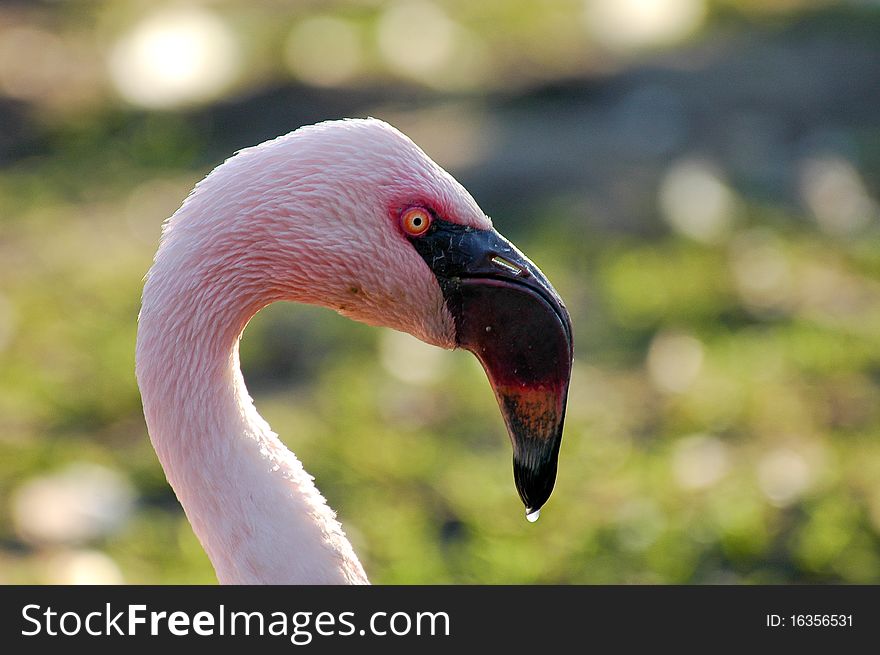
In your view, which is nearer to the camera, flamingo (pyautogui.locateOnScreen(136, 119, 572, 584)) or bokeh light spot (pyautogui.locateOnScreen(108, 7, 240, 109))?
flamingo (pyautogui.locateOnScreen(136, 119, 572, 584))

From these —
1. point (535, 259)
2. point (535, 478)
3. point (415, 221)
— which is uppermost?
point (535, 259)

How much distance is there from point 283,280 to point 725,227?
10.8ft

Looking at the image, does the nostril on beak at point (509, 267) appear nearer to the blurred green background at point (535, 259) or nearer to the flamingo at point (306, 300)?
the flamingo at point (306, 300)

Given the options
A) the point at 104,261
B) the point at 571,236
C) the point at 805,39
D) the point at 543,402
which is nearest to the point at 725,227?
the point at 571,236

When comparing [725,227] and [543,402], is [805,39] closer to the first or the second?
[725,227]

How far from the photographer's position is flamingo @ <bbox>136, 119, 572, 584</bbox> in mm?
1923

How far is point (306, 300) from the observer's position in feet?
6.70

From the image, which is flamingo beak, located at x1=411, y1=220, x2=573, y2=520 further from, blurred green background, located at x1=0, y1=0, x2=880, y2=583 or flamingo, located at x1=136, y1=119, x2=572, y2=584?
blurred green background, located at x1=0, y1=0, x2=880, y2=583

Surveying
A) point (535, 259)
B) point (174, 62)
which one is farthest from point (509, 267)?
point (174, 62)

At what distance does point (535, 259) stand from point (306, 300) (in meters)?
2.74

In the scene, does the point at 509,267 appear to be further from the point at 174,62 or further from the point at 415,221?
the point at 174,62

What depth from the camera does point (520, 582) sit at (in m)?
3.29

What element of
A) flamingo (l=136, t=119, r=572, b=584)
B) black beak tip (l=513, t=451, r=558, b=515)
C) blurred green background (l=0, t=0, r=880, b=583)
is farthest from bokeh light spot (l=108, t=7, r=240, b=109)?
black beak tip (l=513, t=451, r=558, b=515)

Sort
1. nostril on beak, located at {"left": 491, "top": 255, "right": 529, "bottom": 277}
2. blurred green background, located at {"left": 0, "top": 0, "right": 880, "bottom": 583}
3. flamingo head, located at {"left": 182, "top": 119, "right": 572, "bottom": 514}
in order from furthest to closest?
blurred green background, located at {"left": 0, "top": 0, "right": 880, "bottom": 583} → nostril on beak, located at {"left": 491, "top": 255, "right": 529, "bottom": 277} → flamingo head, located at {"left": 182, "top": 119, "right": 572, "bottom": 514}
